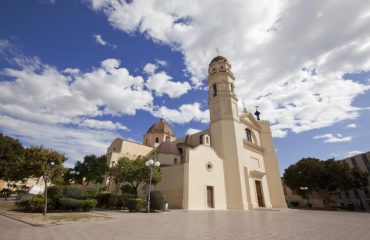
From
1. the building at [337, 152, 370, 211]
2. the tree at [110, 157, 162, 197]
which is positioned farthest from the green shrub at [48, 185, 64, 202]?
the building at [337, 152, 370, 211]

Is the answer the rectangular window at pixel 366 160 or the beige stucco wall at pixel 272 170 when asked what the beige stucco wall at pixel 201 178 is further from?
the rectangular window at pixel 366 160

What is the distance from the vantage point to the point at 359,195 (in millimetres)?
52781

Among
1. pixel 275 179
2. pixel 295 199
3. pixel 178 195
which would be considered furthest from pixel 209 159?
pixel 295 199

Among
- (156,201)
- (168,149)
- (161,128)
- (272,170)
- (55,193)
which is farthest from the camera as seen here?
(161,128)

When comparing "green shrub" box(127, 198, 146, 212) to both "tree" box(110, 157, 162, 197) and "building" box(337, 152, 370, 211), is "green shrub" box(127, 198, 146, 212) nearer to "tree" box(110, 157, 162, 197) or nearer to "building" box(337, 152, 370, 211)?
"tree" box(110, 157, 162, 197)

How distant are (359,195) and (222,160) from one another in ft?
163

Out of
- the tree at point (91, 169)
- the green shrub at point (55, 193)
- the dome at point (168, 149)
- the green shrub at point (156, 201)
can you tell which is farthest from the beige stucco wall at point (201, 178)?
the tree at point (91, 169)

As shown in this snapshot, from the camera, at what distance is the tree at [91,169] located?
101ft

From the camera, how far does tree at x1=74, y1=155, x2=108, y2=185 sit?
30828 mm

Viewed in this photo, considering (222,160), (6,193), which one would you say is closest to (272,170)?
(222,160)

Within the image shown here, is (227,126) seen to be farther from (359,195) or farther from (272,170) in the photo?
(359,195)

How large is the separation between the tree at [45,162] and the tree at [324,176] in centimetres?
3963

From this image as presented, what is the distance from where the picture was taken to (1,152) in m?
30.3

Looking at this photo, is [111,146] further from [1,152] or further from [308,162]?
[308,162]
